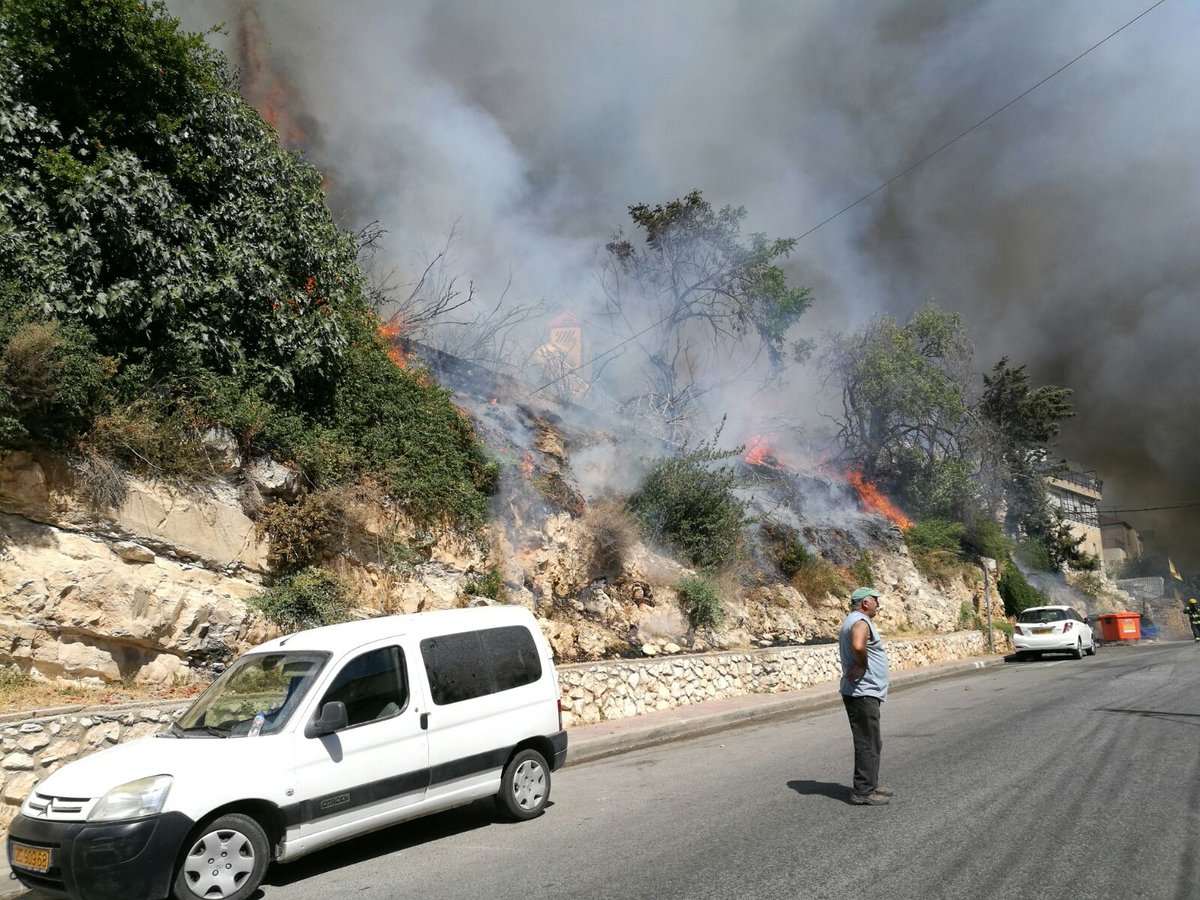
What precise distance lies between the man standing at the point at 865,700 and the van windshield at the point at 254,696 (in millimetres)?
3984

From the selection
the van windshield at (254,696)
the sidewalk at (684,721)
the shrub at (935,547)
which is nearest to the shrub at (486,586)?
the sidewalk at (684,721)

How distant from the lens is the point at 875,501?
95.6ft

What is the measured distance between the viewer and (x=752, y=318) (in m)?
24.6

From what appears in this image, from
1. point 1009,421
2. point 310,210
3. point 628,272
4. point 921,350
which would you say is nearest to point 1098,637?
point 1009,421

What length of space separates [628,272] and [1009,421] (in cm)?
2104

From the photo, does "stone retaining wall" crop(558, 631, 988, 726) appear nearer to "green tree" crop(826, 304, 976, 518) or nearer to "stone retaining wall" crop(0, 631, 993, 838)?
"stone retaining wall" crop(0, 631, 993, 838)

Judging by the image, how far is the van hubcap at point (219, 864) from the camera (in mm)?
4398

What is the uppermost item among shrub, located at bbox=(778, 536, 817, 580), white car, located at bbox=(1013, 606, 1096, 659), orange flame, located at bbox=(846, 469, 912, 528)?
orange flame, located at bbox=(846, 469, 912, 528)

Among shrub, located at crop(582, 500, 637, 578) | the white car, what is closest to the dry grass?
shrub, located at crop(582, 500, 637, 578)

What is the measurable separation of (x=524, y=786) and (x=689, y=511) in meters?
10.4

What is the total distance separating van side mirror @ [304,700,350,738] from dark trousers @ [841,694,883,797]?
12.4 feet

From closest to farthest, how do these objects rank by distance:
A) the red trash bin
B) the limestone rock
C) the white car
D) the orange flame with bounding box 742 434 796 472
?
the limestone rock
the white car
the orange flame with bounding box 742 434 796 472
the red trash bin

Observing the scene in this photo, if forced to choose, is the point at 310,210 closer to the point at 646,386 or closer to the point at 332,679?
the point at 332,679

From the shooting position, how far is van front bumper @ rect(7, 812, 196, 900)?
13.6 feet
